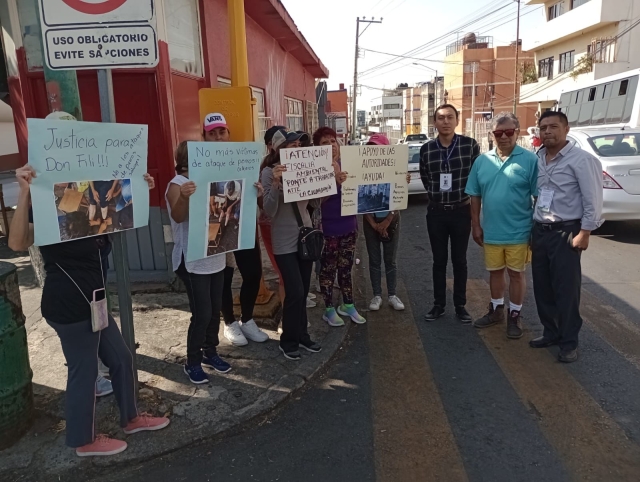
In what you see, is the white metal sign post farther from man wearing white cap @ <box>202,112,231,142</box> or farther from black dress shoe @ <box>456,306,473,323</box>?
black dress shoe @ <box>456,306,473,323</box>

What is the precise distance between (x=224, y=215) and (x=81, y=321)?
3.96 feet

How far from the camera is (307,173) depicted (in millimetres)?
4133

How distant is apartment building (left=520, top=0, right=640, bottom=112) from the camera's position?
28109 millimetres

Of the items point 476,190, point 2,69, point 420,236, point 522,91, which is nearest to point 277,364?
point 476,190

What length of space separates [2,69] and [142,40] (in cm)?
609

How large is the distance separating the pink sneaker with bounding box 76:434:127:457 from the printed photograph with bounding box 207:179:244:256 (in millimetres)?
1307

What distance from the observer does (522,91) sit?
38875 mm

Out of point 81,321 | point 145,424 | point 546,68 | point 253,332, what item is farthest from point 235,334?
point 546,68

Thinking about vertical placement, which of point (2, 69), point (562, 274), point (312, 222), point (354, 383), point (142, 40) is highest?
point (2, 69)

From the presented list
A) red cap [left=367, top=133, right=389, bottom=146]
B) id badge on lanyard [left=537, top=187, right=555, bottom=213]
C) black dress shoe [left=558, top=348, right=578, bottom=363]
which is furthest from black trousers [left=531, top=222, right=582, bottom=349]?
red cap [left=367, top=133, right=389, bottom=146]

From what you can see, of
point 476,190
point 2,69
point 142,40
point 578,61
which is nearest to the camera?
point 142,40

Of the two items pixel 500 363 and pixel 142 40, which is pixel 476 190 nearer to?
pixel 500 363

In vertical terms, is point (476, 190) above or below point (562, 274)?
above

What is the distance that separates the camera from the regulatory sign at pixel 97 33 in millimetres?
2744
